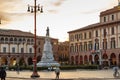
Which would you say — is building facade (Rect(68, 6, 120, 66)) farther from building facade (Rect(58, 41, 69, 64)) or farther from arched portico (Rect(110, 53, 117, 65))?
building facade (Rect(58, 41, 69, 64))

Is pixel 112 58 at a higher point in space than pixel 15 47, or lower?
lower

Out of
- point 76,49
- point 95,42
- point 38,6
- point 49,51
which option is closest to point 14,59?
point 76,49

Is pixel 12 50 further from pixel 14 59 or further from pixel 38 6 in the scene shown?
pixel 38 6

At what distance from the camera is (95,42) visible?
112m

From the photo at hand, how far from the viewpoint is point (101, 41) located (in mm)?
109062

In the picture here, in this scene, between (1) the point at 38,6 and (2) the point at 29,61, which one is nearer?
(1) the point at 38,6

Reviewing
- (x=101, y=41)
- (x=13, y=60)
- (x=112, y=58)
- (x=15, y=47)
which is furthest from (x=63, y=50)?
(x=112, y=58)

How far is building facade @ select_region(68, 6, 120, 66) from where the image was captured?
335 ft

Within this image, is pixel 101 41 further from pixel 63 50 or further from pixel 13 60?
pixel 63 50

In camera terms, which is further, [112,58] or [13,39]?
[13,39]

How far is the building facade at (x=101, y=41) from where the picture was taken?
102m

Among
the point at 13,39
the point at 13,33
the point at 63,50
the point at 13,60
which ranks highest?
the point at 13,33

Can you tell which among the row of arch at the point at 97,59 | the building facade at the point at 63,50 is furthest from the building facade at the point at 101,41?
the building facade at the point at 63,50

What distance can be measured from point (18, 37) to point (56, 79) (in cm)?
9949
